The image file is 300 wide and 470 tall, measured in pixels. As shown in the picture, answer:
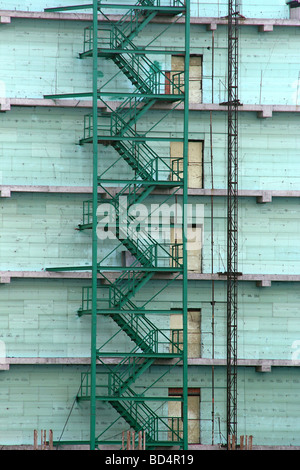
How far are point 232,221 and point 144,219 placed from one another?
12.6 ft

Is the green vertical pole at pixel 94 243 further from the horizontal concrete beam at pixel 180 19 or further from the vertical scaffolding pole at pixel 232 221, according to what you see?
the vertical scaffolding pole at pixel 232 221

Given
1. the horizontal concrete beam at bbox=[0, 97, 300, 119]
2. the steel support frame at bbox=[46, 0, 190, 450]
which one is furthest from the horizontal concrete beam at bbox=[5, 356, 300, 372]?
the horizontal concrete beam at bbox=[0, 97, 300, 119]

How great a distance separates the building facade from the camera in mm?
47656

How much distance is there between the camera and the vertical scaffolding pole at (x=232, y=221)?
47875 millimetres

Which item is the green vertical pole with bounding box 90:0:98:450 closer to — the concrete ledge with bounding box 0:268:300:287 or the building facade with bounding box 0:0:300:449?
the building facade with bounding box 0:0:300:449

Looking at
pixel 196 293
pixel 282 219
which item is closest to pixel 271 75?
pixel 282 219

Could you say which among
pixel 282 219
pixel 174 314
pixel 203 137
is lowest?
pixel 174 314

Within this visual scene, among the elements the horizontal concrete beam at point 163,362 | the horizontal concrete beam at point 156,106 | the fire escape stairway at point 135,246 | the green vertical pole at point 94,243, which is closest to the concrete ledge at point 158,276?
the fire escape stairway at point 135,246

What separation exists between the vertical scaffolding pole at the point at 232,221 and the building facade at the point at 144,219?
396 mm

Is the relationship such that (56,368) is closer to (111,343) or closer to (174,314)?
(111,343)

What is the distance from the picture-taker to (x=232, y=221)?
4925 centimetres

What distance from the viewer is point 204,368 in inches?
1909

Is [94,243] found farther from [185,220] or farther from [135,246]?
[185,220]

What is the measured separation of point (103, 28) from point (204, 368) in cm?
1518
